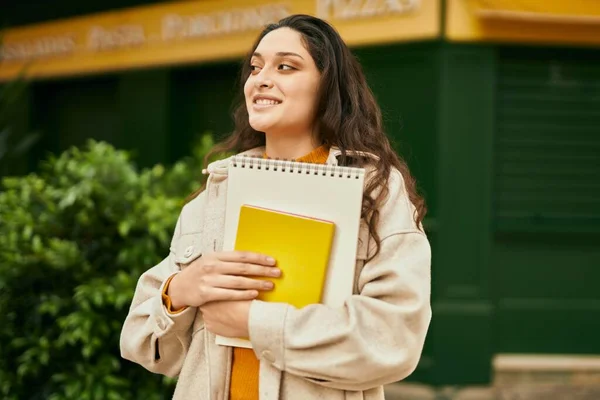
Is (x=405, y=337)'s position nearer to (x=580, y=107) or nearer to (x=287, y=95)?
(x=287, y=95)

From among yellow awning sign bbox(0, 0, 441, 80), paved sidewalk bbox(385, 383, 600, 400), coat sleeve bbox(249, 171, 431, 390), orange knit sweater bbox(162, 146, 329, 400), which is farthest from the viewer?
yellow awning sign bbox(0, 0, 441, 80)

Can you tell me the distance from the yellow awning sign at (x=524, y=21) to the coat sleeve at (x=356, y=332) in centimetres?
498

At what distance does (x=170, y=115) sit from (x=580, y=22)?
407 cm

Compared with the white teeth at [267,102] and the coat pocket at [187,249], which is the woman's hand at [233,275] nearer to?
the coat pocket at [187,249]

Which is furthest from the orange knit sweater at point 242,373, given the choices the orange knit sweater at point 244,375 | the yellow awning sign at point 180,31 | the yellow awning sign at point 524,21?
the yellow awning sign at point 524,21

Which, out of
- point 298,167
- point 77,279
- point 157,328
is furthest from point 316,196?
point 77,279

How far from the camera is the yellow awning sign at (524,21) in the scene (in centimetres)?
646

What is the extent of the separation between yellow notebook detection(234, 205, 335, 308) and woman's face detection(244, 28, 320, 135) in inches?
10.5

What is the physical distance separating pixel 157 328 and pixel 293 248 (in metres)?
0.42

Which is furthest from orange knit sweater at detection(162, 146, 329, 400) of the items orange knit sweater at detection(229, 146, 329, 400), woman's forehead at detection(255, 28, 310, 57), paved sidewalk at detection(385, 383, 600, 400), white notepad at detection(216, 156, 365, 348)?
paved sidewalk at detection(385, 383, 600, 400)

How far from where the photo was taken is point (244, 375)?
1.96m

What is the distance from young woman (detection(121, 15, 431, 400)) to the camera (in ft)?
5.83

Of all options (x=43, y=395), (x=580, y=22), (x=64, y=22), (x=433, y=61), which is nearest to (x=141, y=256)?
(x=43, y=395)

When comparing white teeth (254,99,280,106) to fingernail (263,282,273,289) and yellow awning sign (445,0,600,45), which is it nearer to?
fingernail (263,282,273,289)
